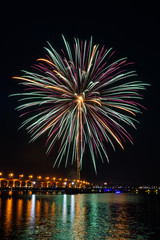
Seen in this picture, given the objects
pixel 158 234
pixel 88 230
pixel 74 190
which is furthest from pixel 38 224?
pixel 74 190

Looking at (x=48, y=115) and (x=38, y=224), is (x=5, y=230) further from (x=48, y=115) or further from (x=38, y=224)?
(x=48, y=115)

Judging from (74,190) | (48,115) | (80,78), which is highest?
(80,78)

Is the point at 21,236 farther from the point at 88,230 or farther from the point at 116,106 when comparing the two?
the point at 116,106

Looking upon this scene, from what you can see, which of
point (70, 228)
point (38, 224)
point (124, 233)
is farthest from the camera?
point (38, 224)

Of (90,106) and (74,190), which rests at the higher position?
(90,106)

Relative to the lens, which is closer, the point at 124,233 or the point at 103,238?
the point at 103,238

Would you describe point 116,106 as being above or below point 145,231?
above

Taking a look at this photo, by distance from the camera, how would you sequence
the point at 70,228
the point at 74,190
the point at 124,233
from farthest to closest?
the point at 74,190 < the point at 70,228 < the point at 124,233

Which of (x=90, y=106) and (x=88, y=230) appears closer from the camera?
(x=88, y=230)

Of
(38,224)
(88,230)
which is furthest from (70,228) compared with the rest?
(38,224)
